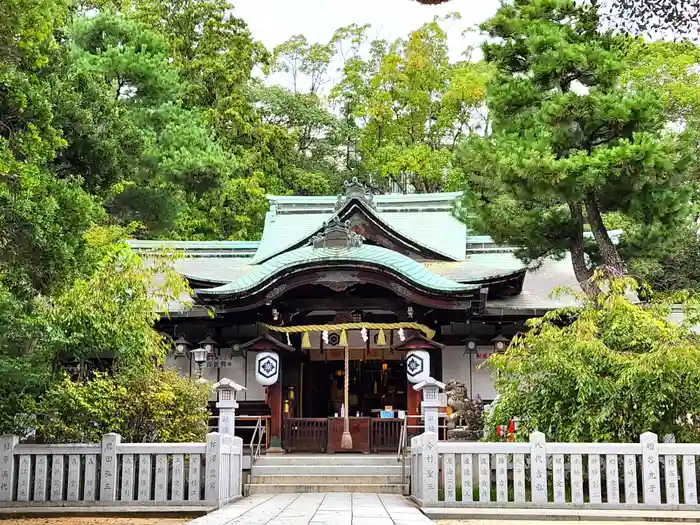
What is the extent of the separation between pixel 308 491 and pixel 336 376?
5669mm

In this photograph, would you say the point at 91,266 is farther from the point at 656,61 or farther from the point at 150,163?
the point at 656,61

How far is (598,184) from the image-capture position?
41.4 feet

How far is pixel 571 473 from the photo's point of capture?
343 inches

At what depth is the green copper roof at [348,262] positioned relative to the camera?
14.5 meters

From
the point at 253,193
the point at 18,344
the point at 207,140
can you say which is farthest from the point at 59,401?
the point at 253,193

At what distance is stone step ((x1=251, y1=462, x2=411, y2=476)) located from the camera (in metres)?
12.7

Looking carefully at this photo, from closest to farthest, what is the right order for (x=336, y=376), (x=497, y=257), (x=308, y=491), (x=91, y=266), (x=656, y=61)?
Answer: 1. (x=91, y=266)
2. (x=308, y=491)
3. (x=336, y=376)
4. (x=497, y=257)
5. (x=656, y=61)

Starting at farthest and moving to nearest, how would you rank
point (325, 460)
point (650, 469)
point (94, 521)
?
point (325, 460) < point (650, 469) < point (94, 521)

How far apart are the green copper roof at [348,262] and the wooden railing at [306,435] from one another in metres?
2.82

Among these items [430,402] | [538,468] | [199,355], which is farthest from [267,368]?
[538,468]

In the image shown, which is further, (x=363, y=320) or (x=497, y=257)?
(x=497, y=257)

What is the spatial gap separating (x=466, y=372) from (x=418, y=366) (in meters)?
1.87

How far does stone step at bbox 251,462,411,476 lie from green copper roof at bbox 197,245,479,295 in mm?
3494

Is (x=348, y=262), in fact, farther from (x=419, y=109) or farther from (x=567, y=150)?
(x=419, y=109)
